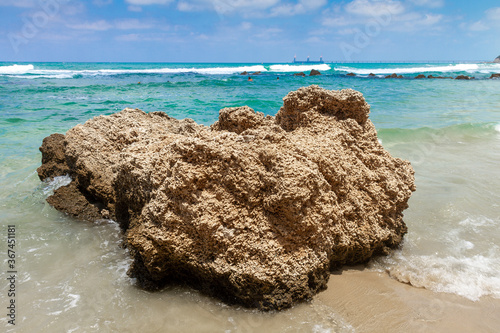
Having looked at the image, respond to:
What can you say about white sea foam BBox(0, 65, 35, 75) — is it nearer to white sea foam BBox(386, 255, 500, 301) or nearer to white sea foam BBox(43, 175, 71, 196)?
white sea foam BBox(43, 175, 71, 196)

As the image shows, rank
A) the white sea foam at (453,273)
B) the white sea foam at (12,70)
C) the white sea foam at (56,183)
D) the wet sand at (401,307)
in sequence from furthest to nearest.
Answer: the white sea foam at (12,70)
the white sea foam at (56,183)
the white sea foam at (453,273)
the wet sand at (401,307)

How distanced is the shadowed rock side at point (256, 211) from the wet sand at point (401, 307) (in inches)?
7.0

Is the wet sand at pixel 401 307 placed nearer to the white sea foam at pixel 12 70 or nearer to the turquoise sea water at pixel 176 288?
the turquoise sea water at pixel 176 288

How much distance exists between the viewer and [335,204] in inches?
102

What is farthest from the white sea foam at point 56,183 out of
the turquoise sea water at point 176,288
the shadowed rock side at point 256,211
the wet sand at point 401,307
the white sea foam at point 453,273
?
the white sea foam at point 453,273

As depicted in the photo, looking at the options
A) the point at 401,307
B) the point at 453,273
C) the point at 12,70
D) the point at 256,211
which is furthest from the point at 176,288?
the point at 12,70

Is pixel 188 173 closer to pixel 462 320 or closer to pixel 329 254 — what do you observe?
pixel 329 254

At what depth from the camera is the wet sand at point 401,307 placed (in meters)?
2.18

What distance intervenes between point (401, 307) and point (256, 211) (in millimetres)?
1198

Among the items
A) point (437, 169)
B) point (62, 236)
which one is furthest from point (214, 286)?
point (437, 169)

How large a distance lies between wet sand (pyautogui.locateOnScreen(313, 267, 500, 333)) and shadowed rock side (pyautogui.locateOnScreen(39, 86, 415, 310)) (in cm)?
18

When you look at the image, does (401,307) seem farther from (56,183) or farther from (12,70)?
(12,70)

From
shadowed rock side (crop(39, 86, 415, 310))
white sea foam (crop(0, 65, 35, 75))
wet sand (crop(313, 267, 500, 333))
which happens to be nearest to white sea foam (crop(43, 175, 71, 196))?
shadowed rock side (crop(39, 86, 415, 310))

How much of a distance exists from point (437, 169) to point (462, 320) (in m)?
3.67
